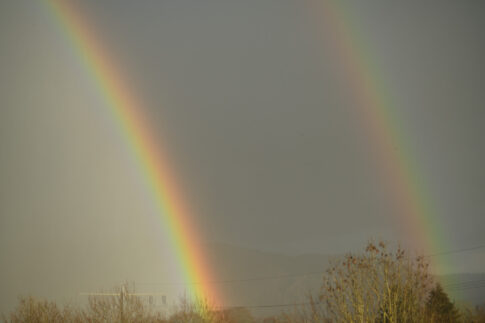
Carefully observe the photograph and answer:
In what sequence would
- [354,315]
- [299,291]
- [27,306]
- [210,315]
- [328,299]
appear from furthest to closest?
[299,291]
[27,306]
[210,315]
[354,315]
[328,299]

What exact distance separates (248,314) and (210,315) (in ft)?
157

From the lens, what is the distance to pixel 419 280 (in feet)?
39.7

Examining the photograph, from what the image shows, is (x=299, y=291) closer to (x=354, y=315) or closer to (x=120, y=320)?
(x=120, y=320)

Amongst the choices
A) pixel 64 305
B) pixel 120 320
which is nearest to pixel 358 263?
pixel 120 320

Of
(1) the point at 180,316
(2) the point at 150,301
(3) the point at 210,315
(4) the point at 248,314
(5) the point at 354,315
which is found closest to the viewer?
(5) the point at 354,315

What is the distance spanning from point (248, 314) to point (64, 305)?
44.1 m

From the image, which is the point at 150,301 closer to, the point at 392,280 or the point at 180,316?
the point at 180,316

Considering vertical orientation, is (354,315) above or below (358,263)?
below

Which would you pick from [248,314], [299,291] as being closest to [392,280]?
[248,314]

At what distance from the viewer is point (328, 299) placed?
441 inches

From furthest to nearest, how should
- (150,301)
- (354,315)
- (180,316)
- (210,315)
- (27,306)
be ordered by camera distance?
1. (150,301)
2. (27,306)
3. (180,316)
4. (210,315)
5. (354,315)

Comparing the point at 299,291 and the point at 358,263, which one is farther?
the point at 299,291

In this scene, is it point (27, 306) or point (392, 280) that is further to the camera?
point (27, 306)

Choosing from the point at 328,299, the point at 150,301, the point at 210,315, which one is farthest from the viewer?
the point at 150,301
